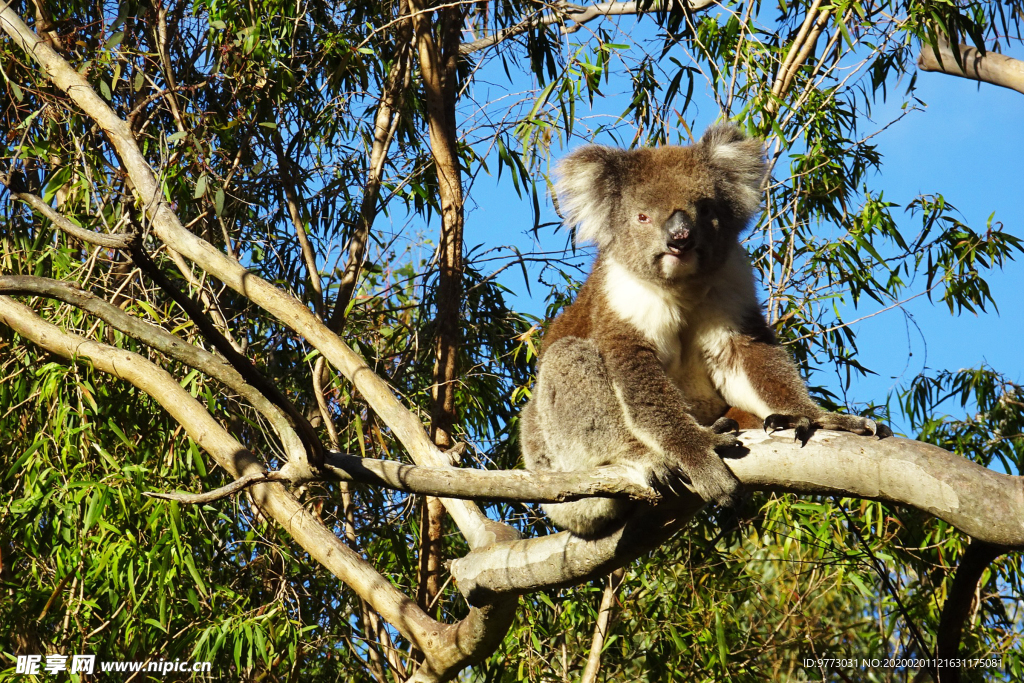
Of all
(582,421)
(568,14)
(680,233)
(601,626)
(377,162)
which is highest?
(568,14)

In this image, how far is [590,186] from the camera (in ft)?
10.1

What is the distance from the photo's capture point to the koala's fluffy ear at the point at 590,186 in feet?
9.95

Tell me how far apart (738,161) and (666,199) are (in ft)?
1.14

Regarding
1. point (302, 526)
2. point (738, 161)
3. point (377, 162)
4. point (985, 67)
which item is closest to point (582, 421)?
point (738, 161)

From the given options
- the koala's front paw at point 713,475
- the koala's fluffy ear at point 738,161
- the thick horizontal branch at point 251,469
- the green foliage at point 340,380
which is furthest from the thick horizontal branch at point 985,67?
the thick horizontal branch at point 251,469

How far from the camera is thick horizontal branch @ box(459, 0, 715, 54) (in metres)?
4.31

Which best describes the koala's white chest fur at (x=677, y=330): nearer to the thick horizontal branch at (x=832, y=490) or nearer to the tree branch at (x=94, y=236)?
the thick horizontal branch at (x=832, y=490)

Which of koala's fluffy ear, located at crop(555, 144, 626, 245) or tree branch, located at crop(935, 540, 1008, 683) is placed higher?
koala's fluffy ear, located at crop(555, 144, 626, 245)

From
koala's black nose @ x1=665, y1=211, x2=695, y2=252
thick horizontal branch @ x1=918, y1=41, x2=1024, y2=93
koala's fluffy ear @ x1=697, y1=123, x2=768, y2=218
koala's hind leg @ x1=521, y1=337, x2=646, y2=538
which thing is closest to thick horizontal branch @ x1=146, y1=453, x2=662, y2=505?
koala's hind leg @ x1=521, y1=337, x2=646, y2=538

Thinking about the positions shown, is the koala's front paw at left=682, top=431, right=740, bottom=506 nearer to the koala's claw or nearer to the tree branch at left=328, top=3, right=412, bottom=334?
the koala's claw

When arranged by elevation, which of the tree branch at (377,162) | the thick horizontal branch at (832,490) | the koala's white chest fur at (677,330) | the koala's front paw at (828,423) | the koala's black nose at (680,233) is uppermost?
the tree branch at (377,162)

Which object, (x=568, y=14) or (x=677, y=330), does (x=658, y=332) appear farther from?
(x=568, y=14)

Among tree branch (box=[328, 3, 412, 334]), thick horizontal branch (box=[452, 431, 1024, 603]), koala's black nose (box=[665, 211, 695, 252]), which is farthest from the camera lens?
tree branch (box=[328, 3, 412, 334])

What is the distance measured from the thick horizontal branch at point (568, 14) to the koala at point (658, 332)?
3.72 ft
